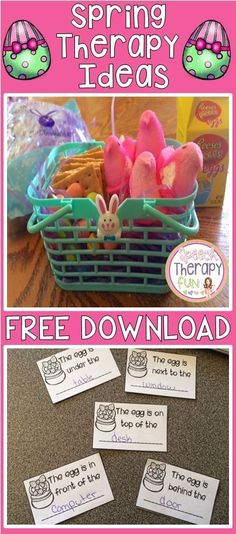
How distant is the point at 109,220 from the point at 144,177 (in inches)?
2.4

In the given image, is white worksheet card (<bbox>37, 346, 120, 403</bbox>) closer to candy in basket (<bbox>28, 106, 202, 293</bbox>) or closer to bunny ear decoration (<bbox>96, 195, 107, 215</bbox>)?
candy in basket (<bbox>28, 106, 202, 293</bbox>)

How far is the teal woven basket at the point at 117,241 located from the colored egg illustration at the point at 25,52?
13cm

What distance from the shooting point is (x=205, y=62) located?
50 centimetres

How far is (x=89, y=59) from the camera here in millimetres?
504

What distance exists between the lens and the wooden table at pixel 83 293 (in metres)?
0.59

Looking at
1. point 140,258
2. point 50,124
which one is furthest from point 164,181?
point 50,124

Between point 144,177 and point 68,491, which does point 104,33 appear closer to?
point 144,177

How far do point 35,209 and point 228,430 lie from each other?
356 millimetres

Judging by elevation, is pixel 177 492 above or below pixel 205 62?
below

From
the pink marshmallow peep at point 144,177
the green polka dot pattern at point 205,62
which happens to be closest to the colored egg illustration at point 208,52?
the green polka dot pattern at point 205,62

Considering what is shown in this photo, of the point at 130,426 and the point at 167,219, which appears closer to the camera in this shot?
the point at 167,219

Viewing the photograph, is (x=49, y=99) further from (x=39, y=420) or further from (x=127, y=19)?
(x=39, y=420)

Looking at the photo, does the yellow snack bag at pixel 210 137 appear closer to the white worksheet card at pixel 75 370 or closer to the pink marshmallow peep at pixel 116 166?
the pink marshmallow peep at pixel 116 166

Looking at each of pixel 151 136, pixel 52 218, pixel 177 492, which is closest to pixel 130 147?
pixel 151 136
